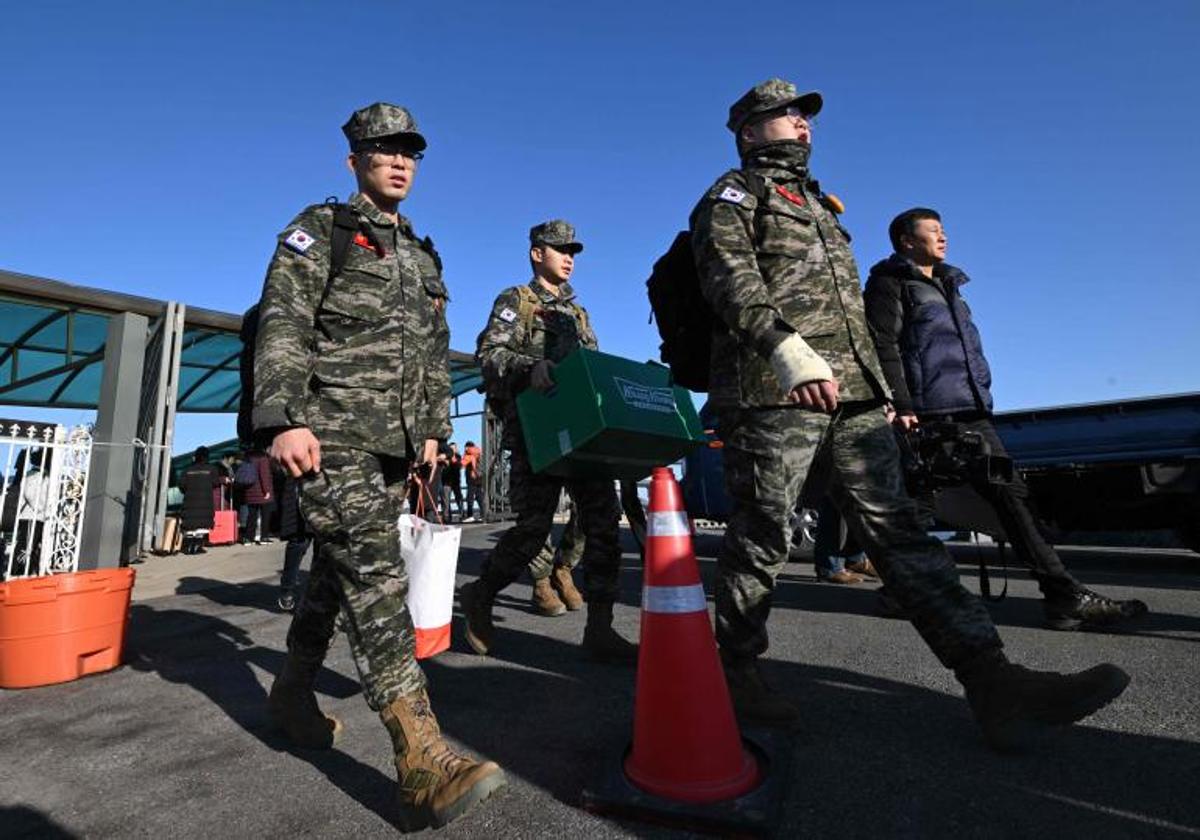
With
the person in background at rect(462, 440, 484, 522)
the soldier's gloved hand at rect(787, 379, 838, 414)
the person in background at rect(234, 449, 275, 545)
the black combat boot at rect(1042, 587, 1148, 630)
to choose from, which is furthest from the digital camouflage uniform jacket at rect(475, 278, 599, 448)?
the person in background at rect(462, 440, 484, 522)

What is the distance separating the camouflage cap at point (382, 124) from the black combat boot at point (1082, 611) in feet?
12.7

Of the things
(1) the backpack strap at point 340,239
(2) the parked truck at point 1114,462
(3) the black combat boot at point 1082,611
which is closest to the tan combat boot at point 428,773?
(1) the backpack strap at point 340,239

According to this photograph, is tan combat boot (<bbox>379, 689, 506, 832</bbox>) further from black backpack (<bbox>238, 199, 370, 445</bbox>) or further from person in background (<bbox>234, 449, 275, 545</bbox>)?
person in background (<bbox>234, 449, 275, 545</bbox>)

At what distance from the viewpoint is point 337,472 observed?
6.90 feet

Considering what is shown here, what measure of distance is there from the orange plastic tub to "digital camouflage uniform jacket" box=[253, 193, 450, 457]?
2.23 meters

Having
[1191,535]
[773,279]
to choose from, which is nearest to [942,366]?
[773,279]

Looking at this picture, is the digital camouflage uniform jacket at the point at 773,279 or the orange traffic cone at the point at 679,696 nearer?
the orange traffic cone at the point at 679,696

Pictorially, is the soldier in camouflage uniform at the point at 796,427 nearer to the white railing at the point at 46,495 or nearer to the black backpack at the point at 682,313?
the black backpack at the point at 682,313

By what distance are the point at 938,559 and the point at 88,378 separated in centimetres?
1498

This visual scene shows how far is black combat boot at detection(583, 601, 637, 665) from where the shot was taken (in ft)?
10.3

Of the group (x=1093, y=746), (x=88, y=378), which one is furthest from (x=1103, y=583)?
(x=88, y=378)

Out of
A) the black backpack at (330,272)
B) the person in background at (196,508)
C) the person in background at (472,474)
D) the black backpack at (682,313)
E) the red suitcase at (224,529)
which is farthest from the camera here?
the person in background at (472,474)

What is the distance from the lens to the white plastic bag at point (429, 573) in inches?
114

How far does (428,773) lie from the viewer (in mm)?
1751
